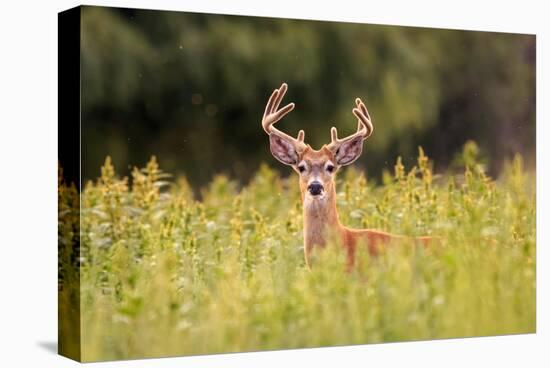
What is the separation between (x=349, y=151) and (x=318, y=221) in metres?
0.64

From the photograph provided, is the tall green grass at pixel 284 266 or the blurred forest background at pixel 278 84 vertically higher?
the blurred forest background at pixel 278 84

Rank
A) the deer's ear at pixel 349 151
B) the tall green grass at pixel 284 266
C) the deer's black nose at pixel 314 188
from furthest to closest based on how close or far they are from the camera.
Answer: the deer's ear at pixel 349 151 < the deer's black nose at pixel 314 188 < the tall green grass at pixel 284 266

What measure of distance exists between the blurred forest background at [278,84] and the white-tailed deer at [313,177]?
7 centimetres

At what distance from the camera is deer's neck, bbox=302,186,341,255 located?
1038 cm

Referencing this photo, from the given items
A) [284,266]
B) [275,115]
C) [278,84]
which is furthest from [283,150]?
[284,266]

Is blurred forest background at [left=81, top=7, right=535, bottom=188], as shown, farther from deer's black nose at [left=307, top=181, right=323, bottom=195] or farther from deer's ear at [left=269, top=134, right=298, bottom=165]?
deer's black nose at [left=307, top=181, right=323, bottom=195]

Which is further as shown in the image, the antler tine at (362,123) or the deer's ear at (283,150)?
the antler tine at (362,123)

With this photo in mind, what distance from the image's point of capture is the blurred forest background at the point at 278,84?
31.8 feet

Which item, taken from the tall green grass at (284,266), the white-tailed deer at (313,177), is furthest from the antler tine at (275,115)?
the tall green grass at (284,266)

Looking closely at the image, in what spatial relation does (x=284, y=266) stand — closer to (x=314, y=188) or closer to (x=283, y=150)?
(x=314, y=188)

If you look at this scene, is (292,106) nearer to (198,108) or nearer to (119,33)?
(198,108)

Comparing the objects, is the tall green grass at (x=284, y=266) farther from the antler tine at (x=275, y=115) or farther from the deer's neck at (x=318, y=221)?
the antler tine at (x=275, y=115)

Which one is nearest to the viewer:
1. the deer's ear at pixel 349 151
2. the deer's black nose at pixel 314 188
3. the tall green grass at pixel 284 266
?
the tall green grass at pixel 284 266

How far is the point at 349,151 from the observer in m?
10.6
